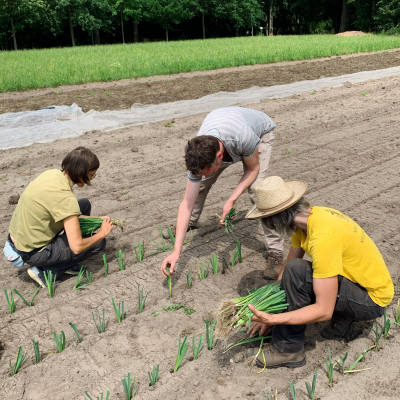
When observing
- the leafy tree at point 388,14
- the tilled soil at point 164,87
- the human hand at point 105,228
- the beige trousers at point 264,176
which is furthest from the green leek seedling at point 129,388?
the leafy tree at point 388,14

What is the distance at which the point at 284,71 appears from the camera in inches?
585

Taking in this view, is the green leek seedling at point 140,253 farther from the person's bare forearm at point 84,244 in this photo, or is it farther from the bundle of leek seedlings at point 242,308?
the bundle of leek seedlings at point 242,308

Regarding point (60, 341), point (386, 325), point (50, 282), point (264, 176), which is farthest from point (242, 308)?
point (50, 282)

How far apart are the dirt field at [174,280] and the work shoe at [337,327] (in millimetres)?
68

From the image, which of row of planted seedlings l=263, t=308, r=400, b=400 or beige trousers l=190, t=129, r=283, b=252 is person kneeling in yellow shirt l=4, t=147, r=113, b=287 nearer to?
beige trousers l=190, t=129, r=283, b=252

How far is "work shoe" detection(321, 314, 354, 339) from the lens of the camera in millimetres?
2906

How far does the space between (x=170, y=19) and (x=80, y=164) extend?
44681 mm

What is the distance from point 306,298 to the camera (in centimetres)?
263

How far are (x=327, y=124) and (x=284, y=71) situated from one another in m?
7.24

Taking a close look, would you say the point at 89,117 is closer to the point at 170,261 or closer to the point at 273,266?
the point at 273,266

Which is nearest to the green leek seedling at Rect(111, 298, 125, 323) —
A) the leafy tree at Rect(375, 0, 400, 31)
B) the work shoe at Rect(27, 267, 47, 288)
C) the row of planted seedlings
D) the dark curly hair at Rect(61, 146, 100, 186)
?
the work shoe at Rect(27, 267, 47, 288)

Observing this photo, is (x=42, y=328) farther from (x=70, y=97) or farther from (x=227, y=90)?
(x=227, y=90)

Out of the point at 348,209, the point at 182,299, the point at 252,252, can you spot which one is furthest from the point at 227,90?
the point at 182,299

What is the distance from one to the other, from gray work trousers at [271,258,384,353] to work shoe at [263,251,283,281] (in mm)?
1028
